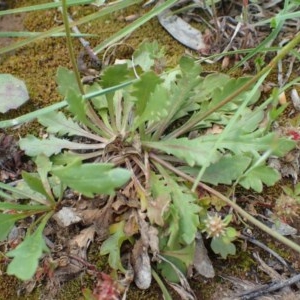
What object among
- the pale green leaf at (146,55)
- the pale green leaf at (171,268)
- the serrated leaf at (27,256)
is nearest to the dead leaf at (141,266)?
the pale green leaf at (171,268)

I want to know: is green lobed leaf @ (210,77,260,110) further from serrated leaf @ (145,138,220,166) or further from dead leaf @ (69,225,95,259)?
dead leaf @ (69,225,95,259)

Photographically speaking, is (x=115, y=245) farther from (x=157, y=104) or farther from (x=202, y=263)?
(x=157, y=104)

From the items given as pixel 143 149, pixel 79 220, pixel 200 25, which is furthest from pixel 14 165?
pixel 200 25

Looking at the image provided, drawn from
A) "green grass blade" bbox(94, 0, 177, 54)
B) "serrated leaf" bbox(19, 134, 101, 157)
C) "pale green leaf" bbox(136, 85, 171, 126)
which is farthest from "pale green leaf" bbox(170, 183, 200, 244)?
"green grass blade" bbox(94, 0, 177, 54)

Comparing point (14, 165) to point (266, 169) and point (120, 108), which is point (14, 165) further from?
point (266, 169)

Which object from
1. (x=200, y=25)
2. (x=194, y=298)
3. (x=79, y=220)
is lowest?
(x=194, y=298)

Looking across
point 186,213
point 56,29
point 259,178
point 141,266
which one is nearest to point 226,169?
point 259,178
